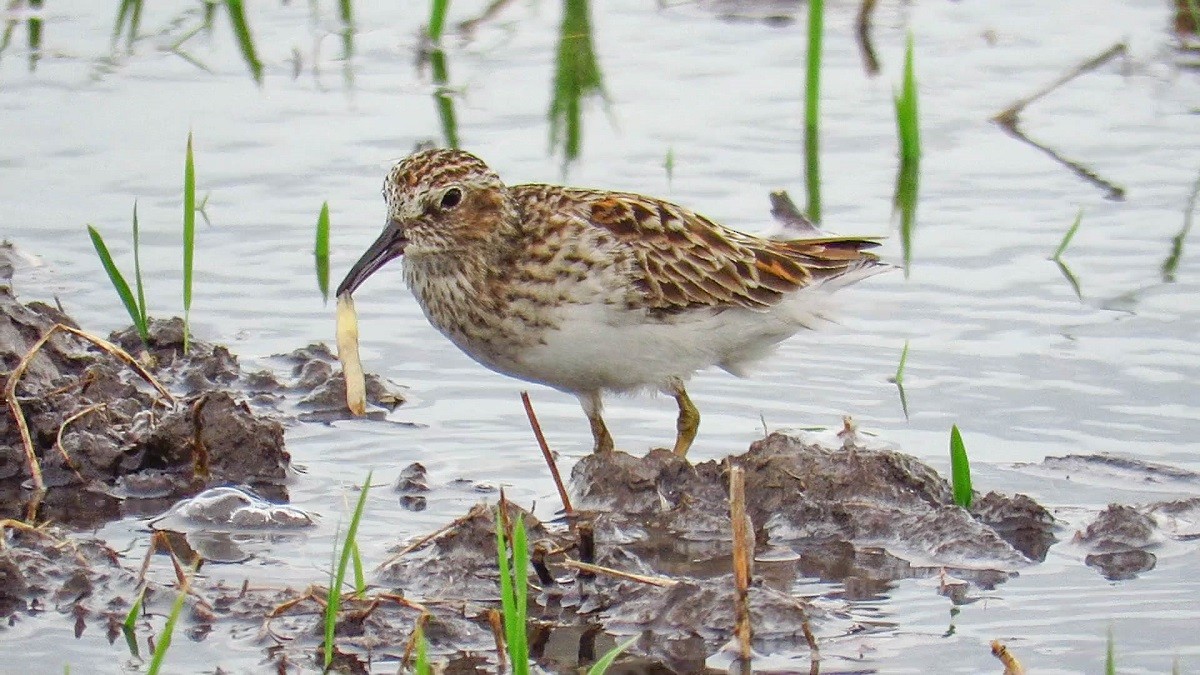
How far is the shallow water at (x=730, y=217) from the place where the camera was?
22.3 ft

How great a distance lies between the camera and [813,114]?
33.8ft

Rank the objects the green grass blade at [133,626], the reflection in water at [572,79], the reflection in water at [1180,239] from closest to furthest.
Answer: the green grass blade at [133,626], the reflection in water at [1180,239], the reflection in water at [572,79]

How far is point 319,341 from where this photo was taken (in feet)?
28.2

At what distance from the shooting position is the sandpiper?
724 centimetres

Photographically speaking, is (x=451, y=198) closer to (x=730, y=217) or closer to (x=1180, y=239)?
(x=730, y=217)

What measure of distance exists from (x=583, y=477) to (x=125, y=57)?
583cm

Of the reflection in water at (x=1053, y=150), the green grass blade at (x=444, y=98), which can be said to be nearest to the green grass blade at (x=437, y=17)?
the green grass blade at (x=444, y=98)

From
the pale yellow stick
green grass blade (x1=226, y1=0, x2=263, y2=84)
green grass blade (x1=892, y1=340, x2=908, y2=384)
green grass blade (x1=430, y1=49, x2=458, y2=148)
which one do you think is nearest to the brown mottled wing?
green grass blade (x1=892, y1=340, x2=908, y2=384)

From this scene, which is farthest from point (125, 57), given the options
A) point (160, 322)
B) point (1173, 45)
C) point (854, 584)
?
point (854, 584)

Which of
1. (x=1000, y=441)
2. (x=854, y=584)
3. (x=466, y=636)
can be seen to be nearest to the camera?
(x=466, y=636)

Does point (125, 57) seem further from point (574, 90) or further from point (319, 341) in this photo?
point (319, 341)

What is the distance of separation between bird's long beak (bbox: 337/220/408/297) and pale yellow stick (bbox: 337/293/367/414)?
8 centimetres

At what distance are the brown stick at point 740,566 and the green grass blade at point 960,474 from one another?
117 cm

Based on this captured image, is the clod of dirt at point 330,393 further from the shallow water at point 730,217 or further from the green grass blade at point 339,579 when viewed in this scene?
the green grass blade at point 339,579
